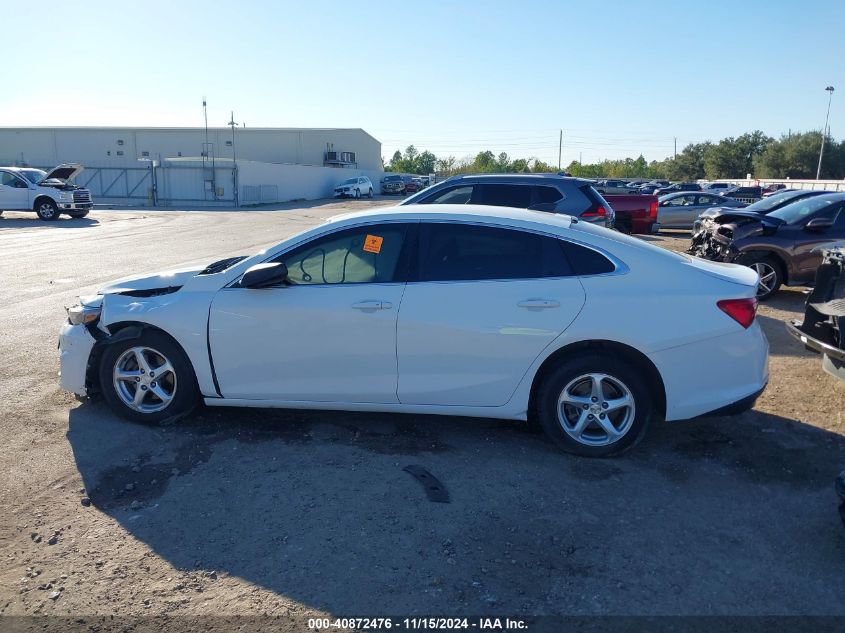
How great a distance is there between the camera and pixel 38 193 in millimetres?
26453

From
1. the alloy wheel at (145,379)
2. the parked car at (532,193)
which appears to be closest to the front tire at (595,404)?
the alloy wheel at (145,379)

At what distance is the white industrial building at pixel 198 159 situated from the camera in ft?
143

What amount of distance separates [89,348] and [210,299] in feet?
3.55

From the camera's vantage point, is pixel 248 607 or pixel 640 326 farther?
pixel 640 326

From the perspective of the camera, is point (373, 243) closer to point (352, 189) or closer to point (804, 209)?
point (804, 209)

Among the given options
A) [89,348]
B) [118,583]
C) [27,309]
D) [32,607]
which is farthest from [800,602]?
[27,309]

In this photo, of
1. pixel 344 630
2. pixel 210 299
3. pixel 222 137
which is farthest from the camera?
pixel 222 137

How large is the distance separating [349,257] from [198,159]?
5581 cm

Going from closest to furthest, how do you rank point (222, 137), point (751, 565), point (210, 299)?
point (751, 565)
point (210, 299)
point (222, 137)

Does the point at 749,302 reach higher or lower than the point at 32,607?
higher

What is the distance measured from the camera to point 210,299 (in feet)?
15.9

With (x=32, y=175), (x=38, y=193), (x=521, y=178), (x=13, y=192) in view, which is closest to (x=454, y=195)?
(x=521, y=178)

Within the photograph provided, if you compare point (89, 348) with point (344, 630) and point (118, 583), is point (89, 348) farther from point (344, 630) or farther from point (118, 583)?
point (344, 630)

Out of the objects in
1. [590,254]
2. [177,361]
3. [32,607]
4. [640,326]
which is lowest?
[32,607]
